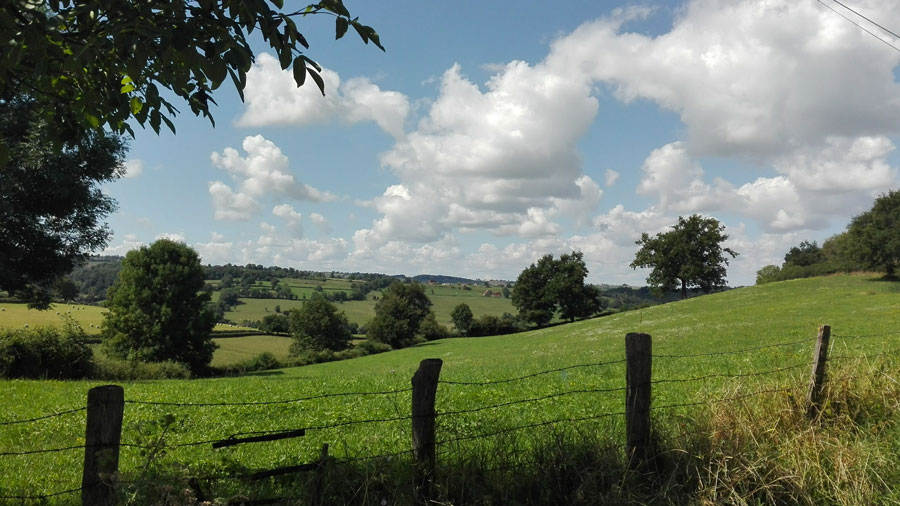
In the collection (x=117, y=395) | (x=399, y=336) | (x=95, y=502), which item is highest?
(x=117, y=395)

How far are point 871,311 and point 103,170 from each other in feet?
141

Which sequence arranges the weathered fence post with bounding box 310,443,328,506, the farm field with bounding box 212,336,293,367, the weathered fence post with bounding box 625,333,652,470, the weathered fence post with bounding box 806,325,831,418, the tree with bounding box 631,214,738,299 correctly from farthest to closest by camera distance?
the tree with bounding box 631,214,738,299 → the farm field with bounding box 212,336,293,367 → the weathered fence post with bounding box 806,325,831,418 → the weathered fence post with bounding box 625,333,652,470 → the weathered fence post with bounding box 310,443,328,506

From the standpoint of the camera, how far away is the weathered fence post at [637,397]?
5.70m

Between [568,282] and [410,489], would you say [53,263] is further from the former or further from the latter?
[568,282]

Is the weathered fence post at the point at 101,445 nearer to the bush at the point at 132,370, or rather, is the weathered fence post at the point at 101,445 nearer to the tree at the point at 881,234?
the bush at the point at 132,370

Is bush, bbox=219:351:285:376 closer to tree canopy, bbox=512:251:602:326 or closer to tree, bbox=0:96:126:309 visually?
tree, bbox=0:96:126:309

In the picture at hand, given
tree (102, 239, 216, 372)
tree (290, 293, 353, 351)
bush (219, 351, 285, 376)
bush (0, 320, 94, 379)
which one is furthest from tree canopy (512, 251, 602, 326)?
bush (0, 320, 94, 379)

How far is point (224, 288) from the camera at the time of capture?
13525cm

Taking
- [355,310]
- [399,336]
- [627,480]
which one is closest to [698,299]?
[399,336]

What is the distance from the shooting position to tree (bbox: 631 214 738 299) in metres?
81.9

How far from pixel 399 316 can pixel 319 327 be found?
1429 centimetres

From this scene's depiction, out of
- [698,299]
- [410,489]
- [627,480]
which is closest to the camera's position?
[410,489]

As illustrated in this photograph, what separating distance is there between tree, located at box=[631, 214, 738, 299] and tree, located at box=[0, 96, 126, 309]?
7492 cm

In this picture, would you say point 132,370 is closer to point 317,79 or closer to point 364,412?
point 364,412
